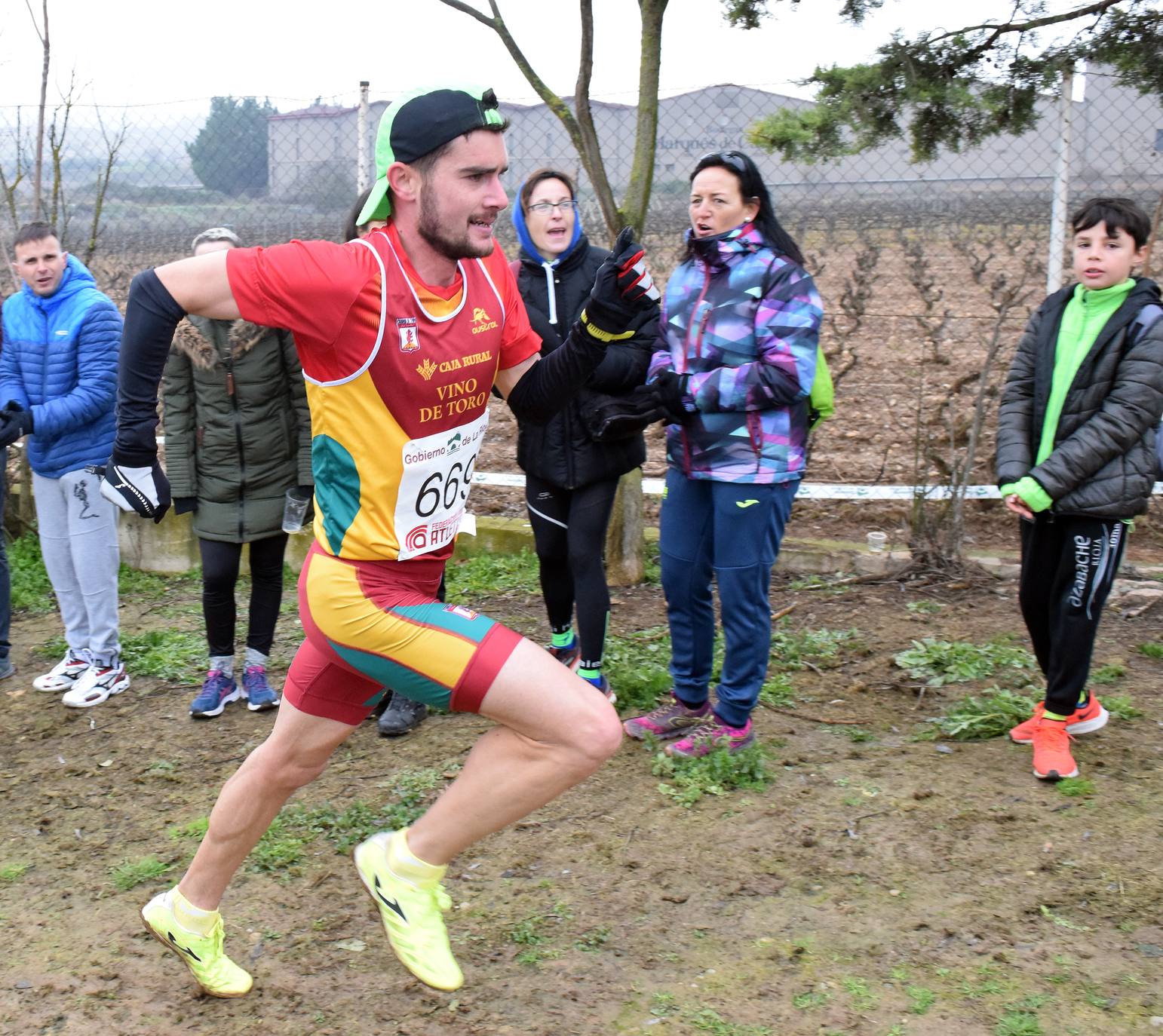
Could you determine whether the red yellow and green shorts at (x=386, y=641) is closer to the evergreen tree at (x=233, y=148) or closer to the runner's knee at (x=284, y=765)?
the runner's knee at (x=284, y=765)

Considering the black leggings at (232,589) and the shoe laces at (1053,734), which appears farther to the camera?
the black leggings at (232,589)

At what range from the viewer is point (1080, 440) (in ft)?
13.1

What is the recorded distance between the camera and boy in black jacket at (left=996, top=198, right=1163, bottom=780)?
3.96m

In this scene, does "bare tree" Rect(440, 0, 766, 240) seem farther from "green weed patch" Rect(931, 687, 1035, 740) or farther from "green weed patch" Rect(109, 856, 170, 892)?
"green weed patch" Rect(109, 856, 170, 892)

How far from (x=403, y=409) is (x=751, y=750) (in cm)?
215

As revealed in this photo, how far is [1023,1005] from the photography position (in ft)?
9.81

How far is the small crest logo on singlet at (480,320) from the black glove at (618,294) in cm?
23

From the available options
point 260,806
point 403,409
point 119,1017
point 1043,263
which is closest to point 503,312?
point 403,409

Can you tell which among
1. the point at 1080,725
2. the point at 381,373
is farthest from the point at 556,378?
the point at 1080,725

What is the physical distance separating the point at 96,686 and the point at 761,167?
5514 mm

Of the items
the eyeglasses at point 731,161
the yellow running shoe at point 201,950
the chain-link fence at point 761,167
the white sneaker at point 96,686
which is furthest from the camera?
the chain-link fence at point 761,167

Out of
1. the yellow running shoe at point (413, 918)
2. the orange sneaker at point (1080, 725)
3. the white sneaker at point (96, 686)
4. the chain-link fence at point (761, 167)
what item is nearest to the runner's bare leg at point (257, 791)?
the yellow running shoe at point (413, 918)

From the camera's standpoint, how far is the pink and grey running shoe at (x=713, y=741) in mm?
4332

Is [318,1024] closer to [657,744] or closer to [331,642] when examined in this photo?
[331,642]
